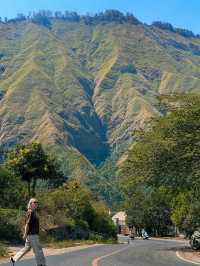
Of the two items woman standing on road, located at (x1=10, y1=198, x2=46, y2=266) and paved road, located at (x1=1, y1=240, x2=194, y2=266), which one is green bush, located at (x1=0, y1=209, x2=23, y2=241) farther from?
woman standing on road, located at (x1=10, y1=198, x2=46, y2=266)

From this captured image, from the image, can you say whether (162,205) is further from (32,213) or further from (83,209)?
(32,213)

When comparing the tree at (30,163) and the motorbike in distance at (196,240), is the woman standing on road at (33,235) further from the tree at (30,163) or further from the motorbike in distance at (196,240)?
the tree at (30,163)

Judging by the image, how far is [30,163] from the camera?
57.6 metres

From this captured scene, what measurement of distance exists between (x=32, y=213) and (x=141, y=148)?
72.9 feet

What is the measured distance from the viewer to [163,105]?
37781mm

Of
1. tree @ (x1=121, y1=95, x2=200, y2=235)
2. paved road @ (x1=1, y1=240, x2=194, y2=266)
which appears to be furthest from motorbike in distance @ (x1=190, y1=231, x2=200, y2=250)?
paved road @ (x1=1, y1=240, x2=194, y2=266)

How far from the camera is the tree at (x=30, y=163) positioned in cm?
5703

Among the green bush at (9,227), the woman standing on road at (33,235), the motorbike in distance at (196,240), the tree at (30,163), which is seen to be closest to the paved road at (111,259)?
the motorbike in distance at (196,240)

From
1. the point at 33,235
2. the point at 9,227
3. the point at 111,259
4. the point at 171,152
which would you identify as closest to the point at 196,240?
the point at 171,152

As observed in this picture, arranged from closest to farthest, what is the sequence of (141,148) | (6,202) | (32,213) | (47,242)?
(32,213) → (141,148) → (47,242) → (6,202)

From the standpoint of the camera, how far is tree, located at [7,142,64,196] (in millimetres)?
57031

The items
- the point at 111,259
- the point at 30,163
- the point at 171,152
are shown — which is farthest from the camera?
the point at 30,163

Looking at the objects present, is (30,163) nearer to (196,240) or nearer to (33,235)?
(196,240)

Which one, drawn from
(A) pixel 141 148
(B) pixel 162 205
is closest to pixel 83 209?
(A) pixel 141 148
